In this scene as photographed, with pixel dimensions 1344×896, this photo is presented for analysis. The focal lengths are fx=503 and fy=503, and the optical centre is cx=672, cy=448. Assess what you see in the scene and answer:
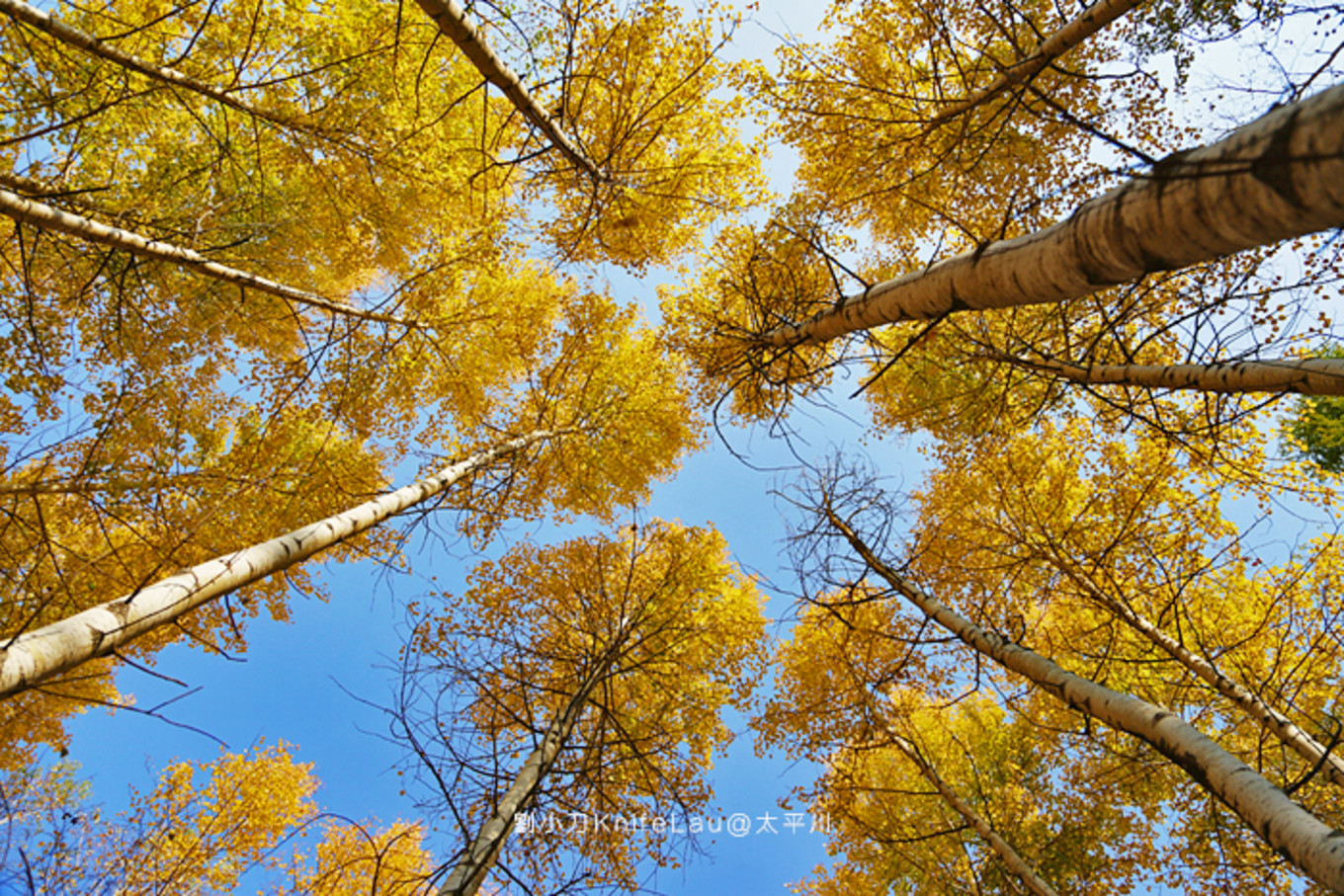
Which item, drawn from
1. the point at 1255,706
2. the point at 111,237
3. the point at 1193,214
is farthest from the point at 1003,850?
the point at 111,237

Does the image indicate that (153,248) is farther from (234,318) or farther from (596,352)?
(234,318)

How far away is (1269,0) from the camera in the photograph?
3145mm

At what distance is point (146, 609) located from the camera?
210 centimetres

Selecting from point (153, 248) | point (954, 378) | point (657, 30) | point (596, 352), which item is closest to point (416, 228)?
point (596, 352)

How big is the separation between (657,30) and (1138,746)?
996 cm

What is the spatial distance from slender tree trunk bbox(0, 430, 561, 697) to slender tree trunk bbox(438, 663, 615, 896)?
1.78 m

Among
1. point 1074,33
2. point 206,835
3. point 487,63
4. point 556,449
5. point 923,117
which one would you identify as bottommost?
point 206,835

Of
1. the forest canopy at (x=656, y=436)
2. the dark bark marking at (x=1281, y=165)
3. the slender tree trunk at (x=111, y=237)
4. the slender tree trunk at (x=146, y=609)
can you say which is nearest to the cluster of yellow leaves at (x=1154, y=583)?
the forest canopy at (x=656, y=436)

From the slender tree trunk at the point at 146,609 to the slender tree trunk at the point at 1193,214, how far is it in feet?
11.1

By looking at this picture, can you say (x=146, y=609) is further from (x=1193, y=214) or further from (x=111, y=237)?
(x=1193, y=214)

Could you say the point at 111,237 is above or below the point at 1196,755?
above

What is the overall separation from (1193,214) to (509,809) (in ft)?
12.3

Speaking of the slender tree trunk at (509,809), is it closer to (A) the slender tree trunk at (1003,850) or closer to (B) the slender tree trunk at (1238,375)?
(A) the slender tree trunk at (1003,850)

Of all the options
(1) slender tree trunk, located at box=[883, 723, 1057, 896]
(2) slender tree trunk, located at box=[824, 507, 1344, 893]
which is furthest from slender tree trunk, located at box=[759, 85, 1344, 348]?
(1) slender tree trunk, located at box=[883, 723, 1057, 896]
